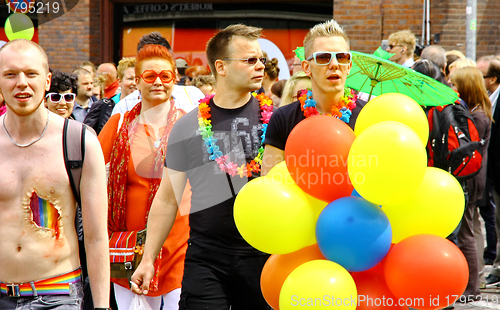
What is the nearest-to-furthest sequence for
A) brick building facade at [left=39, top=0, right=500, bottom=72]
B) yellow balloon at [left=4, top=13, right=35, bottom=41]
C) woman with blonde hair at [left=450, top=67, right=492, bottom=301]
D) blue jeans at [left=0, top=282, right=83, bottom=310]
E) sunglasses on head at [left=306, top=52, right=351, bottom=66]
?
blue jeans at [left=0, top=282, right=83, bottom=310] < sunglasses on head at [left=306, top=52, right=351, bottom=66] < woman with blonde hair at [left=450, top=67, right=492, bottom=301] < yellow balloon at [left=4, top=13, right=35, bottom=41] < brick building facade at [left=39, top=0, right=500, bottom=72]

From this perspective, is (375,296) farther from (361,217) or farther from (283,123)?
(283,123)

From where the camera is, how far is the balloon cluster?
2.33m

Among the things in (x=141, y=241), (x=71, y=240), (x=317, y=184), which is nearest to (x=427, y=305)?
(x=317, y=184)

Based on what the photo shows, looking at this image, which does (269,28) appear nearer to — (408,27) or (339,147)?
(408,27)

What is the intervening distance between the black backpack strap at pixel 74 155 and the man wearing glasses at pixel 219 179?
752 millimetres

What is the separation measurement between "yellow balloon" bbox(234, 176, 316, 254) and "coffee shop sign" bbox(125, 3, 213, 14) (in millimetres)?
10625

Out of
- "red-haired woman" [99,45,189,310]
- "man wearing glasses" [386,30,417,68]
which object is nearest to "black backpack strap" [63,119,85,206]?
"red-haired woman" [99,45,189,310]

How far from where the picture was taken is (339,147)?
252 cm

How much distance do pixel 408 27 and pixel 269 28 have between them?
9.27 ft

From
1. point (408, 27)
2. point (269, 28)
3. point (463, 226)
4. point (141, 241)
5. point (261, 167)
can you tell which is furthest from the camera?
point (269, 28)

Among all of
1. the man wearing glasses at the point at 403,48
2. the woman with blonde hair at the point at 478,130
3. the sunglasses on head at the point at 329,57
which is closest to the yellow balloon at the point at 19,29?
the man wearing glasses at the point at 403,48

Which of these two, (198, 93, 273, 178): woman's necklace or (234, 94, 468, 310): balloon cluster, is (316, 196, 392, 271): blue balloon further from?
(198, 93, 273, 178): woman's necklace

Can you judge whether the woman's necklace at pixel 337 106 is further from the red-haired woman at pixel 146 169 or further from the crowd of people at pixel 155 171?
the red-haired woman at pixel 146 169

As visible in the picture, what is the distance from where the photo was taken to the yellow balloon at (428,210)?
8.14ft
